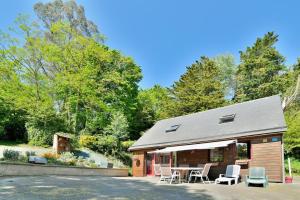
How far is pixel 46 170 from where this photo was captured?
15484 millimetres

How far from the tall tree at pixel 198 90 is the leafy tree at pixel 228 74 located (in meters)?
7.31

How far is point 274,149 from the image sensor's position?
14.2 m

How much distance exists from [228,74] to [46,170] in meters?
33.9

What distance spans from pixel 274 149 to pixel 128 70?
893 inches

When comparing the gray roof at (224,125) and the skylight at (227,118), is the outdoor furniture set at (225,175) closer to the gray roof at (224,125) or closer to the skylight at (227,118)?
the gray roof at (224,125)

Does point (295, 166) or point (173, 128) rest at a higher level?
point (173, 128)

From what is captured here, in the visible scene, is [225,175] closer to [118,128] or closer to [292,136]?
[292,136]

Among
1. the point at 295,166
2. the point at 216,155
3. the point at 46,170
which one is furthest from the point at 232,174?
the point at 295,166

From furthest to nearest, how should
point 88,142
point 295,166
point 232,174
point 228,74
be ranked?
1. point 228,74
2. point 88,142
3. point 295,166
4. point 232,174

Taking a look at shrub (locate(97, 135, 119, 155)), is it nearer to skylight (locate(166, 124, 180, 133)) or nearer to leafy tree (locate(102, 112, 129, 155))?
leafy tree (locate(102, 112, 129, 155))

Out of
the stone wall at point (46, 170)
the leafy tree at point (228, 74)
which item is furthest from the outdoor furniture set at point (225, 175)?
the leafy tree at point (228, 74)

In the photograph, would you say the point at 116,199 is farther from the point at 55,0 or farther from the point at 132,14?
the point at 55,0

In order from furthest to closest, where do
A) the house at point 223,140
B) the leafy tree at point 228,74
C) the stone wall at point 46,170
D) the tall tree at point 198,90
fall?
the leafy tree at point 228,74, the tall tree at point 198,90, the house at point 223,140, the stone wall at point 46,170

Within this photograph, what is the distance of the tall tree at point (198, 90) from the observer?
109 feet
